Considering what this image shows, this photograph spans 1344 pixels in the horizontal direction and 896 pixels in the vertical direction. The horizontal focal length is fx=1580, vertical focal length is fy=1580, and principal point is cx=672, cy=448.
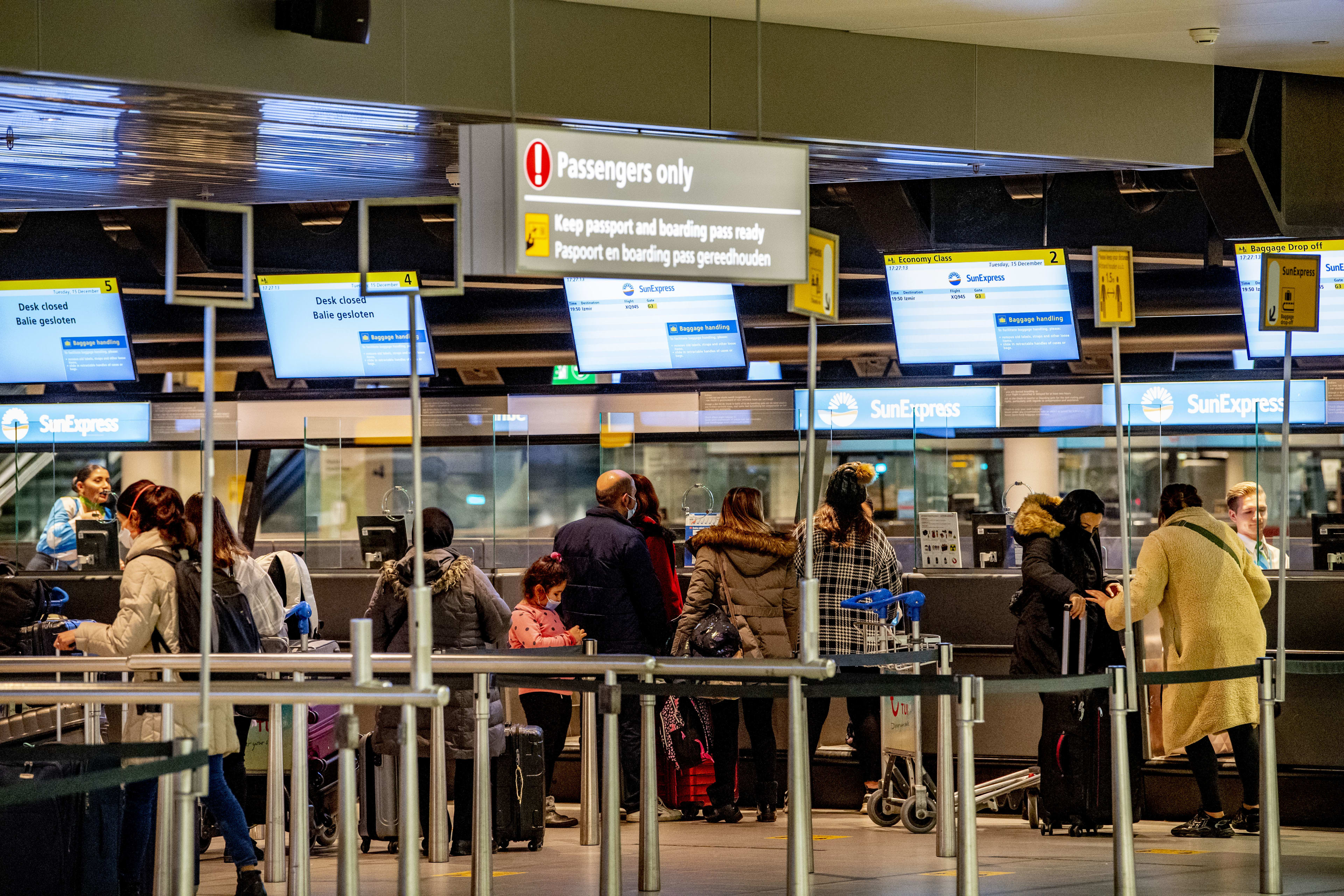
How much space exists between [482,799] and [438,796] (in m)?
0.95

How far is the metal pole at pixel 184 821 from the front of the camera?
3.62m

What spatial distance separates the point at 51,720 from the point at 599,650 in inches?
90.5

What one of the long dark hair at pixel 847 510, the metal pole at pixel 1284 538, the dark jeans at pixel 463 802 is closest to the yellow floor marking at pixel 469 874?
the dark jeans at pixel 463 802

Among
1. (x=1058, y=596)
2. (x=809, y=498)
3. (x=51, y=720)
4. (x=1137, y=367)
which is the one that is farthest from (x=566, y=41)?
(x=1137, y=367)

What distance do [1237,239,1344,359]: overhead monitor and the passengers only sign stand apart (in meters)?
4.41

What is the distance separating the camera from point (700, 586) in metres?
6.78

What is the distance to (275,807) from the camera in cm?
570

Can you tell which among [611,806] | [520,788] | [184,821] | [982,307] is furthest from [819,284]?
[982,307]

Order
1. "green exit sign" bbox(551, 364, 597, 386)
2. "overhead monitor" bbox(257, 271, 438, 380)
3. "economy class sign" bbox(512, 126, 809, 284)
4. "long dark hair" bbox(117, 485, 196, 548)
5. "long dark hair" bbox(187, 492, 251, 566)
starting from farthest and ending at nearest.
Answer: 1. "green exit sign" bbox(551, 364, 597, 386)
2. "overhead monitor" bbox(257, 271, 438, 380)
3. "long dark hair" bbox(187, 492, 251, 566)
4. "long dark hair" bbox(117, 485, 196, 548)
5. "economy class sign" bbox(512, 126, 809, 284)

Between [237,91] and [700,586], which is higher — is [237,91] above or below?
above

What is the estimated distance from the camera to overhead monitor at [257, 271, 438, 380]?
30.8 feet

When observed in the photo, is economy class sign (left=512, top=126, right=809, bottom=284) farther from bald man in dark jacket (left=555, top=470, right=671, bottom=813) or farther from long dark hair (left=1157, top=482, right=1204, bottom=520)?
long dark hair (left=1157, top=482, right=1204, bottom=520)

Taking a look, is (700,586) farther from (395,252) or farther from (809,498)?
(395,252)

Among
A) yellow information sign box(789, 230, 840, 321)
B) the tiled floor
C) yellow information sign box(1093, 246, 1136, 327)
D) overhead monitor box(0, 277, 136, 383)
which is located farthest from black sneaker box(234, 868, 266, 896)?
overhead monitor box(0, 277, 136, 383)
